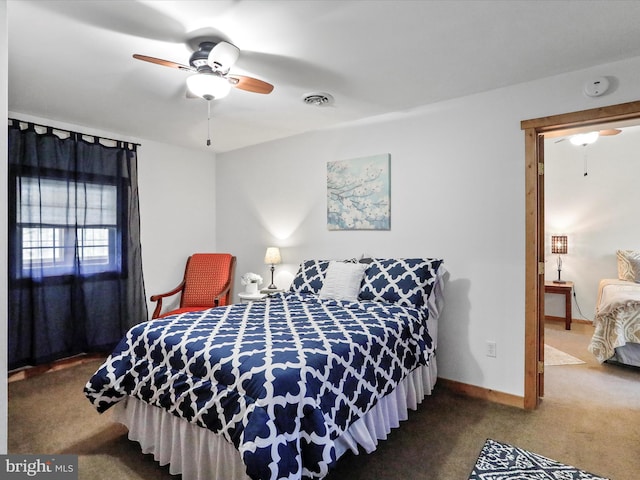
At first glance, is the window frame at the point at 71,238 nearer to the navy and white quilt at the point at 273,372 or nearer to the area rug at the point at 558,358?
the navy and white quilt at the point at 273,372

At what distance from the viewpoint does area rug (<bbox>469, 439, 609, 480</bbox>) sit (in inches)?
75.4

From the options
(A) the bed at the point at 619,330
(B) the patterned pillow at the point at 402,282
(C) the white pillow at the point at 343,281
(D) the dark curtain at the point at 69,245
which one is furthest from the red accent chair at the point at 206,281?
(A) the bed at the point at 619,330

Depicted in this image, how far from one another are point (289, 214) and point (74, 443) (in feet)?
8.93

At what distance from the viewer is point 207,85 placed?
212 centimetres

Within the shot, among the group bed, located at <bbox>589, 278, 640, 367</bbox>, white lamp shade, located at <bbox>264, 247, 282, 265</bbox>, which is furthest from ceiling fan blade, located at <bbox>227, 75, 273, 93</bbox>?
bed, located at <bbox>589, 278, 640, 367</bbox>

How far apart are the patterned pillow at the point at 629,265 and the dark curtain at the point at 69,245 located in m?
5.78

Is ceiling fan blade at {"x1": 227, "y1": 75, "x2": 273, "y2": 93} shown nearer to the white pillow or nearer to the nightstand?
the white pillow

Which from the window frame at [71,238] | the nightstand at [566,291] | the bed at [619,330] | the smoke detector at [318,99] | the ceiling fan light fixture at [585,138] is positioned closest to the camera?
the smoke detector at [318,99]

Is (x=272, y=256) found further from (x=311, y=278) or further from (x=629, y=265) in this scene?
(x=629, y=265)

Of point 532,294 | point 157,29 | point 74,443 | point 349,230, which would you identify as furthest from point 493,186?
point 74,443

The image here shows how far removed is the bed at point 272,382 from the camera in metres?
1.55

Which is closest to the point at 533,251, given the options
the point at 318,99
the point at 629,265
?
the point at 318,99

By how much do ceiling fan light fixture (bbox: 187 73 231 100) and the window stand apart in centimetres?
221

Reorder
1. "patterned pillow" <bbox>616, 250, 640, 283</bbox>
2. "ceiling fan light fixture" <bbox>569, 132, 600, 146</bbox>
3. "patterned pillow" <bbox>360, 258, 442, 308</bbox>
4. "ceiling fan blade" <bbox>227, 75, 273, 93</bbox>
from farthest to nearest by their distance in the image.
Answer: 1. "patterned pillow" <bbox>616, 250, 640, 283</bbox>
2. "ceiling fan light fixture" <bbox>569, 132, 600, 146</bbox>
3. "patterned pillow" <bbox>360, 258, 442, 308</bbox>
4. "ceiling fan blade" <bbox>227, 75, 273, 93</bbox>
